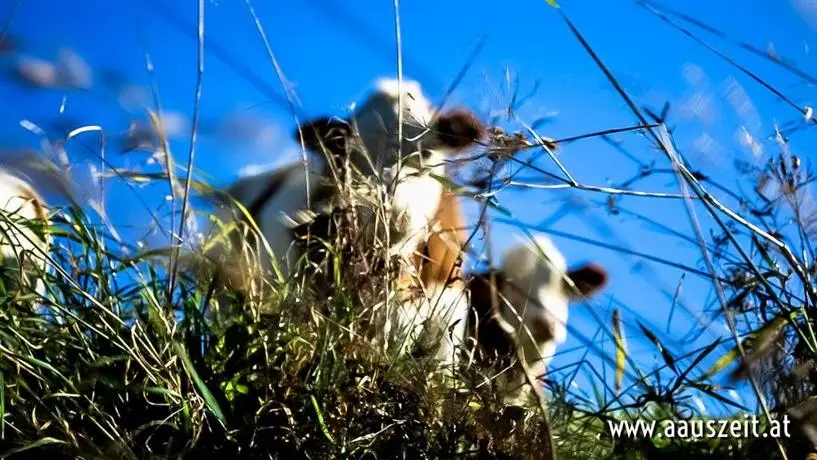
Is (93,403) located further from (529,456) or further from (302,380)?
(529,456)

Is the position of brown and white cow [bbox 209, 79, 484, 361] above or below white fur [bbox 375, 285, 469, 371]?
above

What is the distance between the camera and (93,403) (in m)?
0.54

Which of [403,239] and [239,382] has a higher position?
[403,239]

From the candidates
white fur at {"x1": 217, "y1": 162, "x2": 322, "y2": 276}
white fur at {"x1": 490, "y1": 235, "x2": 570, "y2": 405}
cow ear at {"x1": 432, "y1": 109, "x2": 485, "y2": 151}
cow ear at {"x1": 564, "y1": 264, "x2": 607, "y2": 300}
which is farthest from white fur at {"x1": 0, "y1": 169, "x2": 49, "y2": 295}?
cow ear at {"x1": 564, "y1": 264, "x2": 607, "y2": 300}

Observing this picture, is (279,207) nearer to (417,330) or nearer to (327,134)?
(327,134)

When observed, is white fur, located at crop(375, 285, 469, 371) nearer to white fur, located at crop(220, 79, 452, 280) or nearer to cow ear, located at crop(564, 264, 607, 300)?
white fur, located at crop(220, 79, 452, 280)

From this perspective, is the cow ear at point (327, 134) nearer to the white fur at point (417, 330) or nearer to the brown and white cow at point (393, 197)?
the brown and white cow at point (393, 197)

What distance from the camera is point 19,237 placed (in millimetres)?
759

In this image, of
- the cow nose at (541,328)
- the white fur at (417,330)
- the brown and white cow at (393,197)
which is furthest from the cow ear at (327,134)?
the cow nose at (541,328)

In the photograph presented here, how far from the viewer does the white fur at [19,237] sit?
1.99 feet

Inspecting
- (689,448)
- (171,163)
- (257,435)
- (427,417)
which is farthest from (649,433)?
(171,163)

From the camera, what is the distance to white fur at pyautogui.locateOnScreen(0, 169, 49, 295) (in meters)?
0.61

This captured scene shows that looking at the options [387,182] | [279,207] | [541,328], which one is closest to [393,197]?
[387,182]

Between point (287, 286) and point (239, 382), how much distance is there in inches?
3.2
